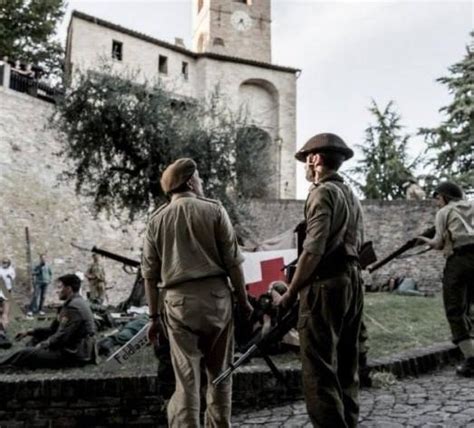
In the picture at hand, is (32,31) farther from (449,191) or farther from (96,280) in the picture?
(449,191)

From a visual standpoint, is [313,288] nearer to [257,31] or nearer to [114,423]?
[114,423]

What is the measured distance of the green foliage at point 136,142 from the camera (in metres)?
15.6

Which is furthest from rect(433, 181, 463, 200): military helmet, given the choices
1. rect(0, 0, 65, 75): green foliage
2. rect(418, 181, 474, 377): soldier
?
rect(0, 0, 65, 75): green foliage

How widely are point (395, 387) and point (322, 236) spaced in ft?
8.84

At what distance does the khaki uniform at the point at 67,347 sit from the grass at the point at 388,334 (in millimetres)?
193

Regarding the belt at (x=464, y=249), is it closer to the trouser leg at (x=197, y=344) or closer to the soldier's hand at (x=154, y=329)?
the trouser leg at (x=197, y=344)

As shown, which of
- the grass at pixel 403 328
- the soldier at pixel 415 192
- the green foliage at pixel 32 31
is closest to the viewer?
the grass at pixel 403 328

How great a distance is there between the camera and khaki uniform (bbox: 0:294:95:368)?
20.1 ft

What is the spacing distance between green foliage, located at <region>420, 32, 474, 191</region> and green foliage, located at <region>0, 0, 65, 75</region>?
17.6 metres

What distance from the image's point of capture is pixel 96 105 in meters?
15.9

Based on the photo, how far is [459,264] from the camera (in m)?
5.27

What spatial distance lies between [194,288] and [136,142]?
41.8ft

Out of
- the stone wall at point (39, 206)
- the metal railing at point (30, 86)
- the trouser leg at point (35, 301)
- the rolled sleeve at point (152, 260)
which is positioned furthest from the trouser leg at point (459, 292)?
the metal railing at point (30, 86)

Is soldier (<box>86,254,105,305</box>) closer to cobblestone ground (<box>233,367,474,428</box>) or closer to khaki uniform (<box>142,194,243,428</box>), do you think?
cobblestone ground (<box>233,367,474,428</box>)
